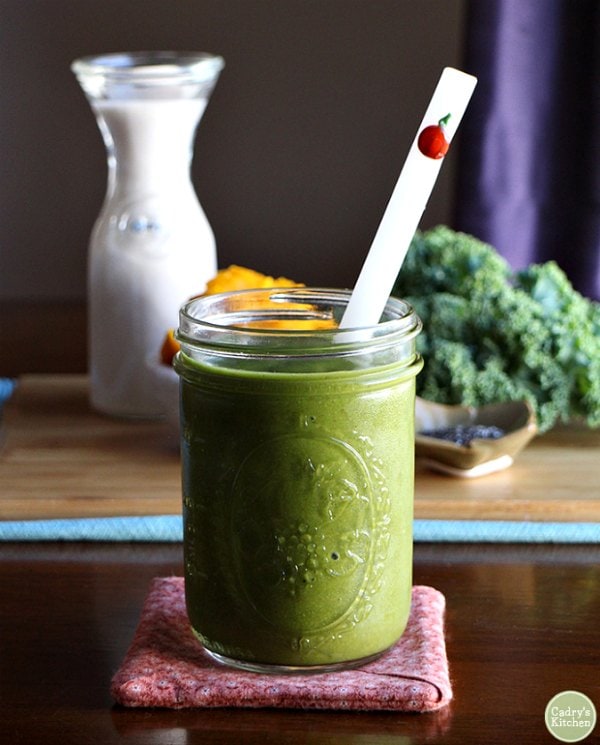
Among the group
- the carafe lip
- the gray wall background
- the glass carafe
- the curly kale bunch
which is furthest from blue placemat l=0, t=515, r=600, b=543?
the gray wall background

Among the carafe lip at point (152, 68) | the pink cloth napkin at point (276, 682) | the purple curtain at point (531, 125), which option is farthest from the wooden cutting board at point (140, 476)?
the purple curtain at point (531, 125)

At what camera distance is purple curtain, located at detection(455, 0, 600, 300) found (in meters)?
2.11

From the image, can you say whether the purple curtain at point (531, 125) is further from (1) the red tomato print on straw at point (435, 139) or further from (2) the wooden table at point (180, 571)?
(1) the red tomato print on straw at point (435, 139)

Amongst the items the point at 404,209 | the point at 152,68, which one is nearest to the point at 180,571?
the point at 404,209

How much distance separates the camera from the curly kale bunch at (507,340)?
3.81 ft

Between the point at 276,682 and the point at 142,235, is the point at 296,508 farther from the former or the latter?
the point at 142,235

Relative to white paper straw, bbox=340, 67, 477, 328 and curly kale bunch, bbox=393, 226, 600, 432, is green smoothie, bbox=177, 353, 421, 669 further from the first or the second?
curly kale bunch, bbox=393, 226, 600, 432

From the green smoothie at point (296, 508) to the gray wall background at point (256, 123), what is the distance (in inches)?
89.5

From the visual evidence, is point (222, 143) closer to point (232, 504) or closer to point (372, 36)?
point (372, 36)

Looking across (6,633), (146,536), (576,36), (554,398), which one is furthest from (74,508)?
(576,36)

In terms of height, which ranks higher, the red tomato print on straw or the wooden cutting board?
the red tomato print on straw

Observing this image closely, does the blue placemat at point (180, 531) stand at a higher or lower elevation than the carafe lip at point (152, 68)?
lower

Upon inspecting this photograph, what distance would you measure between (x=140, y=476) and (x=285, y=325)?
355 millimetres

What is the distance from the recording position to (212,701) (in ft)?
2.20
